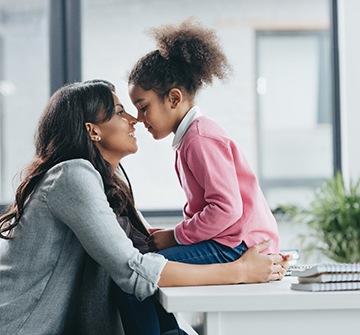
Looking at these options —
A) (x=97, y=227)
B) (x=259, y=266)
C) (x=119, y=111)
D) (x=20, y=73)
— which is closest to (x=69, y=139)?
(x=119, y=111)

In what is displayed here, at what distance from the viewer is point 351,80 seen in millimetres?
4422

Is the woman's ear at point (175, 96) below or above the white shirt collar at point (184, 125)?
above

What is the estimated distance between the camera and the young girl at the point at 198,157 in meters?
1.97

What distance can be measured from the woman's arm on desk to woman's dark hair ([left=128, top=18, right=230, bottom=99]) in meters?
0.58

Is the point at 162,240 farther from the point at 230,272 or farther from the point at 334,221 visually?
the point at 334,221

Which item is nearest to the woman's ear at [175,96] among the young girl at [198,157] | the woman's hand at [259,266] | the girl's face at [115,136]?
the young girl at [198,157]

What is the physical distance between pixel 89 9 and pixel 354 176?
1.74m

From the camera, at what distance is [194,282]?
178 cm

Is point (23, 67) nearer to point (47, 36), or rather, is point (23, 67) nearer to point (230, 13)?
point (47, 36)

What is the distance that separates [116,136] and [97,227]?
1.25 feet

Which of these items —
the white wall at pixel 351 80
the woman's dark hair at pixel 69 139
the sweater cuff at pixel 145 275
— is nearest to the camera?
the sweater cuff at pixel 145 275

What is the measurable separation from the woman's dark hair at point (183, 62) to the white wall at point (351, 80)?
227 cm

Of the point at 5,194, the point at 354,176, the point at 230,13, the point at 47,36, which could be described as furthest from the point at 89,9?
the point at 354,176

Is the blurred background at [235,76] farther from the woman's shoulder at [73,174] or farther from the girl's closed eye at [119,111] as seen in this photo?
the woman's shoulder at [73,174]
